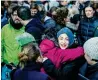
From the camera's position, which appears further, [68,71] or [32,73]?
[68,71]

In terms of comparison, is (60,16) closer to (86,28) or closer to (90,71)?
(90,71)

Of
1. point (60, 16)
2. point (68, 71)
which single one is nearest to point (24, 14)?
point (60, 16)

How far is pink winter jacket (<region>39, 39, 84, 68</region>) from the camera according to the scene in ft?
14.1

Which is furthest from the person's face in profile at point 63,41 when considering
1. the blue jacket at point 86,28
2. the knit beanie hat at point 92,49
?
the blue jacket at point 86,28

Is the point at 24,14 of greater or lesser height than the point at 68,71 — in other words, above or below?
above

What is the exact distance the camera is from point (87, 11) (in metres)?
7.39

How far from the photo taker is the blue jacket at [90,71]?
367 cm

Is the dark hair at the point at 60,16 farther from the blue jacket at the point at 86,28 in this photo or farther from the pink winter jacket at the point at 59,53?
the blue jacket at the point at 86,28

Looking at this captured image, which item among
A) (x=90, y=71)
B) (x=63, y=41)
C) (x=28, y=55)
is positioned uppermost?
(x=28, y=55)

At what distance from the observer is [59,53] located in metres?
4.39

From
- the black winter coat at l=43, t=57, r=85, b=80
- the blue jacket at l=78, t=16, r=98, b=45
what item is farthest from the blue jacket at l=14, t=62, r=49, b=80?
the blue jacket at l=78, t=16, r=98, b=45

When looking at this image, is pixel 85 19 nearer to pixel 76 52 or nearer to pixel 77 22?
pixel 77 22

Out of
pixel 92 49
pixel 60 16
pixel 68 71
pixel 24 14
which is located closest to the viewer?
pixel 92 49

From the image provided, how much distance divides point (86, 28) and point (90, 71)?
345 centimetres
